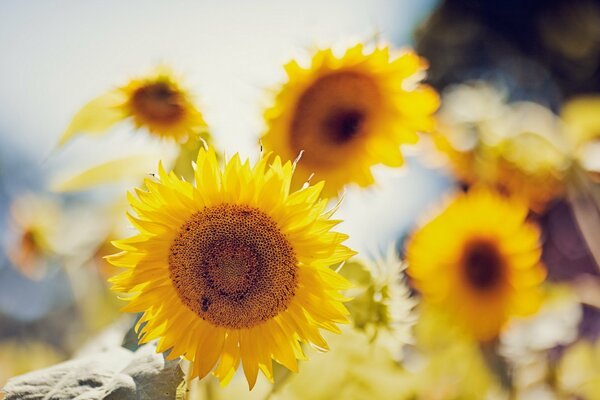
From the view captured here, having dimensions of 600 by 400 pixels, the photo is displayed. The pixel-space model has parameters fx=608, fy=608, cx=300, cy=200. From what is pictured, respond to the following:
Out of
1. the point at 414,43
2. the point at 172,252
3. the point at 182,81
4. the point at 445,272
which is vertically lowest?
the point at 172,252

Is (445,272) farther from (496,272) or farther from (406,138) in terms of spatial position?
(406,138)

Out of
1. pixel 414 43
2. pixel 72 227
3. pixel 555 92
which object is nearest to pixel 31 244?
pixel 72 227

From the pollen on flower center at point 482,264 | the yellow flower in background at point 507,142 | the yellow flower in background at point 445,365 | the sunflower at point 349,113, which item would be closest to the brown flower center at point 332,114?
the sunflower at point 349,113

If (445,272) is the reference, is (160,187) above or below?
below

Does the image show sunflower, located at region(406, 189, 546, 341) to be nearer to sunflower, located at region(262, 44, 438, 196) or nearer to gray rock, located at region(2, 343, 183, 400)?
sunflower, located at region(262, 44, 438, 196)

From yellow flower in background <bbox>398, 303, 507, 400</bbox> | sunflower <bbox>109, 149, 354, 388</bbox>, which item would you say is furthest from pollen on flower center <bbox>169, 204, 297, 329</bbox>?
yellow flower in background <bbox>398, 303, 507, 400</bbox>

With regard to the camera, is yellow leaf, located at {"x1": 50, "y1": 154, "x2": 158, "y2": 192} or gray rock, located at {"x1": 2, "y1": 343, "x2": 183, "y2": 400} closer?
gray rock, located at {"x1": 2, "y1": 343, "x2": 183, "y2": 400}
